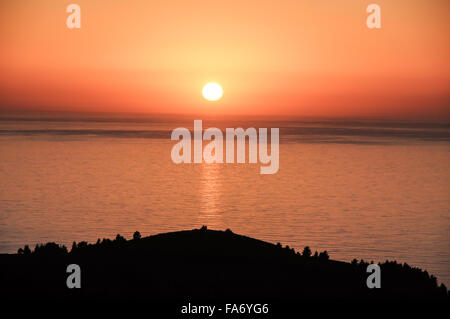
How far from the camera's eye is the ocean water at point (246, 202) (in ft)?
103

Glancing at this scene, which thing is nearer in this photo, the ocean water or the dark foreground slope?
the dark foreground slope

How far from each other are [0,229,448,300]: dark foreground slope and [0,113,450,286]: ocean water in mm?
9995

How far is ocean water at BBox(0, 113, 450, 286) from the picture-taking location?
31.3 meters

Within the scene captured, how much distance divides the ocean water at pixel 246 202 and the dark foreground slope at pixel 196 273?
10.00 m

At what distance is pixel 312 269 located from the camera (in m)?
17.0

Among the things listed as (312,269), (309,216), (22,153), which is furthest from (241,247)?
(22,153)

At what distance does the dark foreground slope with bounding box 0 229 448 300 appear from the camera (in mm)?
15102

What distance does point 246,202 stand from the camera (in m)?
41.2

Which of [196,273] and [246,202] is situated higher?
[246,202]

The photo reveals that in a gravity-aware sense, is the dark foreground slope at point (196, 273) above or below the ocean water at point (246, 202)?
below

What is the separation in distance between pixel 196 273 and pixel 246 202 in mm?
25346

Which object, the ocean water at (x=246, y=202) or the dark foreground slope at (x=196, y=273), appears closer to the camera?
the dark foreground slope at (x=196, y=273)

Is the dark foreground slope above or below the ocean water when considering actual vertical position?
below
